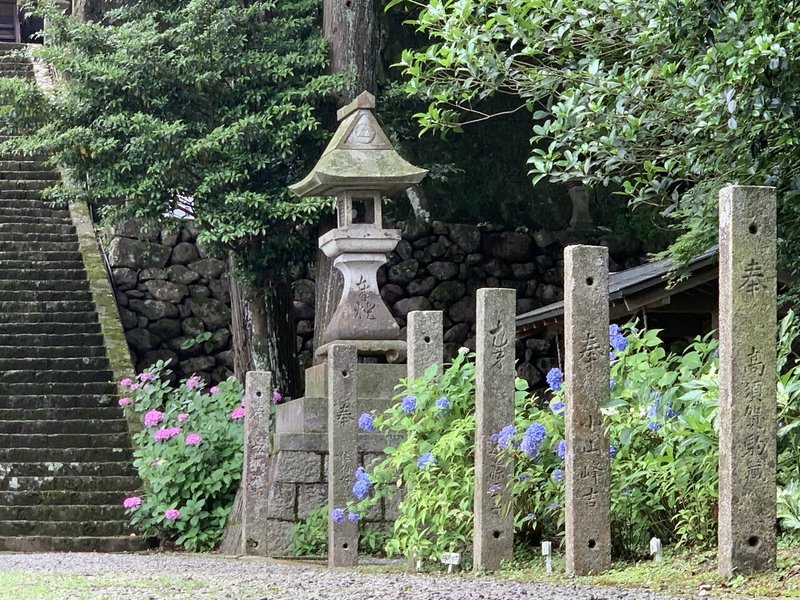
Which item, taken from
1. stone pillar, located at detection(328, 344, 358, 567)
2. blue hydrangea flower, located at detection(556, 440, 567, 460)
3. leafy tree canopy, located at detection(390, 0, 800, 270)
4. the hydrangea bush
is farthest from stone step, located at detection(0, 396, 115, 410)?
blue hydrangea flower, located at detection(556, 440, 567, 460)

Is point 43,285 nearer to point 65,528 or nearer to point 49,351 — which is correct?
point 49,351

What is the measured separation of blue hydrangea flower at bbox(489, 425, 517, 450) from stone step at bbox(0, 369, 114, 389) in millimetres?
8693

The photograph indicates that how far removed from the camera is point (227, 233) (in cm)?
1341

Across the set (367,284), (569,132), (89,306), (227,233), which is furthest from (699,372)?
(89,306)

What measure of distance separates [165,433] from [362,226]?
309cm

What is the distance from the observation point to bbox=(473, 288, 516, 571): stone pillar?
6637 millimetres

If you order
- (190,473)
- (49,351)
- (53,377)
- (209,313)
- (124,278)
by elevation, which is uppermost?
(124,278)

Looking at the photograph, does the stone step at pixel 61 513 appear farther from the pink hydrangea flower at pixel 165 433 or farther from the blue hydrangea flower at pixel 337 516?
the blue hydrangea flower at pixel 337 516

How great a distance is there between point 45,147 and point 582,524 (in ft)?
30.9

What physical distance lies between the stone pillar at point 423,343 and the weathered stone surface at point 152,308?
28.8 feet

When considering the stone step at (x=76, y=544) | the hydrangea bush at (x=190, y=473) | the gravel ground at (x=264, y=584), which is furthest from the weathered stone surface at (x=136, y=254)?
the gravel ground at (x=264, y=584)

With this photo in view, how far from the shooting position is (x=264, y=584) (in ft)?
20.9

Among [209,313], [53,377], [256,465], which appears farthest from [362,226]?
[209,313]

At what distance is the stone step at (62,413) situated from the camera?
45.4 ft
